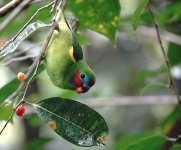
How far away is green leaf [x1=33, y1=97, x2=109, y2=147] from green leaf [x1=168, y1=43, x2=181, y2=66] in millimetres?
1274

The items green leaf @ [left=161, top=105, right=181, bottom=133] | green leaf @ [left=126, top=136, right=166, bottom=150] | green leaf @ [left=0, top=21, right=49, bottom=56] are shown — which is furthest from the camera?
green leaf @ [left=161, top=105, right=181, bottom=133]

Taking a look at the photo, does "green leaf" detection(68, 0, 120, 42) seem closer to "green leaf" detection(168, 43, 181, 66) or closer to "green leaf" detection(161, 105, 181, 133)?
"green leaf" detection(161, 105, 181, 133)

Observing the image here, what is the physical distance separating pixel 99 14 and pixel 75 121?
21.0 inches

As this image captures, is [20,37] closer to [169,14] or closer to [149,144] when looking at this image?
[149,144]

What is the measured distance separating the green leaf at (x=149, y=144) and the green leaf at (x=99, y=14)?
0.36 metres

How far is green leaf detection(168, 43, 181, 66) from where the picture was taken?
7.99 feet

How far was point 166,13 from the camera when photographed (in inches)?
92.4

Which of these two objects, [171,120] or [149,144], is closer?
[149,144]

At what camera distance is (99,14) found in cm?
165

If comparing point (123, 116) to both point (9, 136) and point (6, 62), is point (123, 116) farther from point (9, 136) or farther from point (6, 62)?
point (6, 62)

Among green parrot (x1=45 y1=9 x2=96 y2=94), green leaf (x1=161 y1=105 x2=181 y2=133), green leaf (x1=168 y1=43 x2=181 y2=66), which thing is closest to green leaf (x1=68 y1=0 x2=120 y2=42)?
green parrot (x1=45 y1=9 x2=96 y2=94)

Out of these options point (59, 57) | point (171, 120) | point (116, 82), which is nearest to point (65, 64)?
point (59, 57)

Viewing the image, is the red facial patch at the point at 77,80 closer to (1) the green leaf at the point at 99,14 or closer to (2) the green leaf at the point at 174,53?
(1) the green leaf at the point at 99,14

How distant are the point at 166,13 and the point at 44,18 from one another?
0.77 meters
